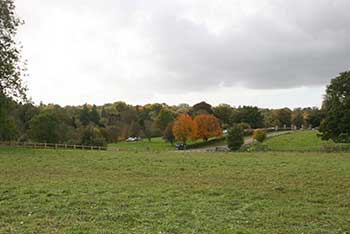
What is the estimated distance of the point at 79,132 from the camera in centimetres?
8069

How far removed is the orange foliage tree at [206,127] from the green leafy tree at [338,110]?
112ft

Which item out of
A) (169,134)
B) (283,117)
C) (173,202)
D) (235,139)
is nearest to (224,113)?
(283,117)

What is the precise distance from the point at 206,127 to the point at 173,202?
7828 centimetres

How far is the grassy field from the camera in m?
10.2

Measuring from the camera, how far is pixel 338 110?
57.3 meters

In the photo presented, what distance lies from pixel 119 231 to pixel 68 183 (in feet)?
29.3

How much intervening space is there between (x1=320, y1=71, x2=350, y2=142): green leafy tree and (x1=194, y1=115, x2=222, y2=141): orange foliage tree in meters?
34.2

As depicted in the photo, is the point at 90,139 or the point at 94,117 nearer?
the point at 90,139

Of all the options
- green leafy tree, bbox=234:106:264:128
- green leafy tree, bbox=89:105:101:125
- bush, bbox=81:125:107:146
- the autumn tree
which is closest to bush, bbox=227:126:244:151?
bush, bbox=81:125:107:146

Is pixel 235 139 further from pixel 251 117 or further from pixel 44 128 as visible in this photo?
pixel 251 117

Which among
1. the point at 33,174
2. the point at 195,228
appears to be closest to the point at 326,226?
the point at 195,228

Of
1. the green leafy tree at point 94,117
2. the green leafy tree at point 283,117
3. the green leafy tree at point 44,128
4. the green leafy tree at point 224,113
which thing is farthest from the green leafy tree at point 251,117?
the green leafy tree at point 44,128

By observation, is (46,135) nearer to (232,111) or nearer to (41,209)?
(41,209)

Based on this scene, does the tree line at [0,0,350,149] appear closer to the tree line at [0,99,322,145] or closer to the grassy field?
the tree line at [0,99,322,145]
